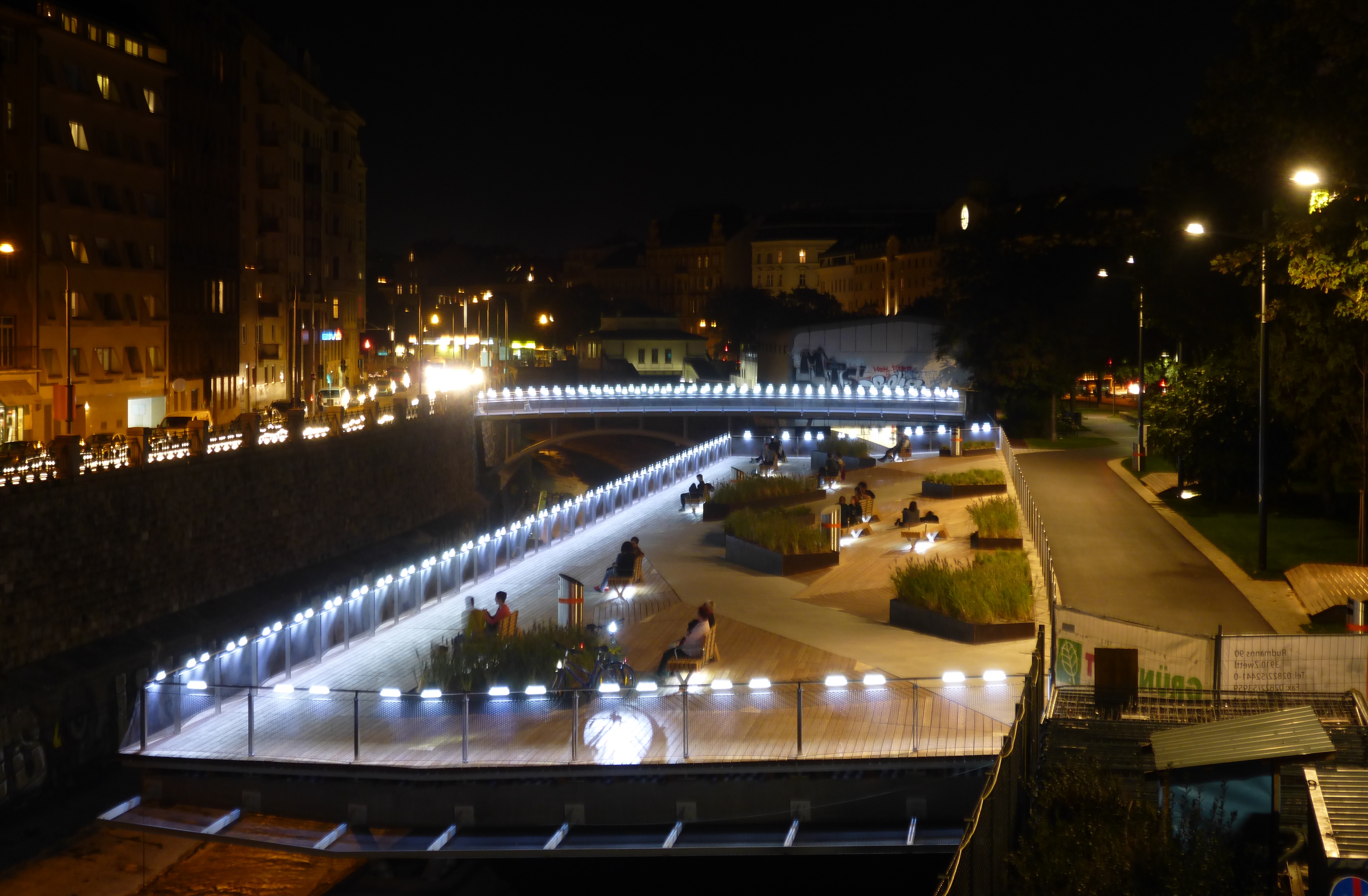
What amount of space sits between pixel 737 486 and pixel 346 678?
17892mm

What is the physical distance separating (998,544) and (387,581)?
12.0 m

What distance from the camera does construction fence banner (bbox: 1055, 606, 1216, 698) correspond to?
615 inches

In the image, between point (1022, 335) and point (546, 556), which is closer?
point (546, 556)

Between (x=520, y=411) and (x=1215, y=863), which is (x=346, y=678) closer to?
(x=1215, y=863)

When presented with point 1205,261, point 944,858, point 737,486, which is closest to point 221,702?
point 944,858

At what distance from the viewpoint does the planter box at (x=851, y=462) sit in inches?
1775

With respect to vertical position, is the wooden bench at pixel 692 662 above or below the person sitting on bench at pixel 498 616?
below

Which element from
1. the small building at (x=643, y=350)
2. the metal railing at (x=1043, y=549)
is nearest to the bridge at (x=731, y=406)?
the metal railing at (x=1043, y=549)

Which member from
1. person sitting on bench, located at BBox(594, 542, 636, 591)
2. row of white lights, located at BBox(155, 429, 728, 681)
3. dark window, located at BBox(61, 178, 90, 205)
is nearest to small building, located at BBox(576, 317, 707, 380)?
dark window, located at BBox(61, 178, 90, 205)

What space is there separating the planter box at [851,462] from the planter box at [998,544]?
1555 centimetres

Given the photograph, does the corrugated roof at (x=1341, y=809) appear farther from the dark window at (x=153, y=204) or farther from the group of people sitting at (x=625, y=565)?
the dark window at (x=153, y=204)

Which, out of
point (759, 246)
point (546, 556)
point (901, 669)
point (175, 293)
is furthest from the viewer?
point (759, 246)

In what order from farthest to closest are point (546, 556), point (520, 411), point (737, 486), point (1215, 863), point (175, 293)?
point (520, 411), point (175, 293), point (737, 486), point (546, 556), point (1215, 863)

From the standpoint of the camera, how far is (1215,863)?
34.9 ft
